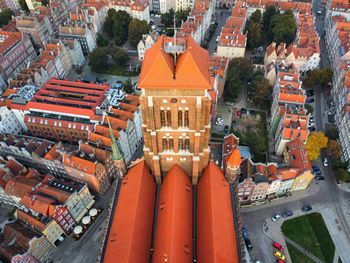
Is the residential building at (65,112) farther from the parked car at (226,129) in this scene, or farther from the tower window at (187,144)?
the tower window at (187,144)

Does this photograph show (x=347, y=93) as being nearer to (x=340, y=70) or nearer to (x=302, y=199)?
(x=340, y=70)

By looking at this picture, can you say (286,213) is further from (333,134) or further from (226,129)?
(226,129)

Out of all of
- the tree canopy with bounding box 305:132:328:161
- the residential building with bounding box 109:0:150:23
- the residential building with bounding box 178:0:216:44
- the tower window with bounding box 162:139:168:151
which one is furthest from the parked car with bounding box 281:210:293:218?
the residential building with bounding box 109:0:150:23

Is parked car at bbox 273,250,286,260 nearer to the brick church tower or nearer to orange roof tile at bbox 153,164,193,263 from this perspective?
orange roof tile at bbox 153,164,193,263

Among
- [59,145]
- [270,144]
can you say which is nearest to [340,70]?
[270,144]

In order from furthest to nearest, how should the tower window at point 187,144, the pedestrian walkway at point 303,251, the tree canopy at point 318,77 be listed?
the tree canopy at point 318,77, the pedestrian walkway at point 303,251, the tower window at point 187,144

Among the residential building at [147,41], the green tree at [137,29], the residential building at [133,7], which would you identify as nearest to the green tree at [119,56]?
the residential building at [147,41]

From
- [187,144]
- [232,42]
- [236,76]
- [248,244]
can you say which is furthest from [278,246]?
[232,42]
